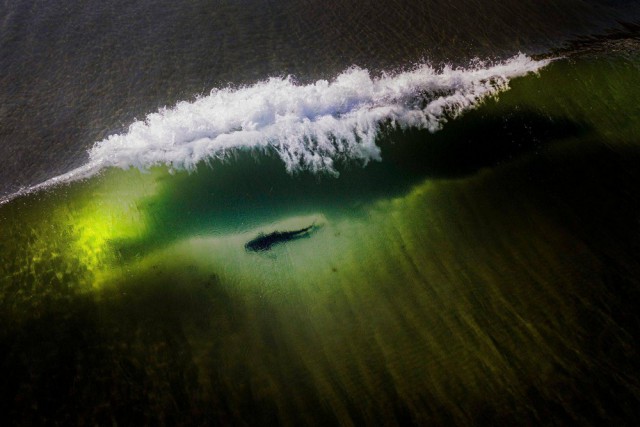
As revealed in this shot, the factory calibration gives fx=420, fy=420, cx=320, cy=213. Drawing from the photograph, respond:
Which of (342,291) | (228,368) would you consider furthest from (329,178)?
(228,368)

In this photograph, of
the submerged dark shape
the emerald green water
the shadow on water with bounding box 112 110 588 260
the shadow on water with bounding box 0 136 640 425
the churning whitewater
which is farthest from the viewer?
the churning whitewater

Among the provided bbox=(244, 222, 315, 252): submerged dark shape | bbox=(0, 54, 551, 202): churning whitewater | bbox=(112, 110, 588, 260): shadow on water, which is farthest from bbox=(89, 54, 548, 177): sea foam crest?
bbox=(244, 222, 315, 252): submerged dark shape

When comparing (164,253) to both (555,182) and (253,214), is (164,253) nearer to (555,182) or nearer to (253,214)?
(253,214)

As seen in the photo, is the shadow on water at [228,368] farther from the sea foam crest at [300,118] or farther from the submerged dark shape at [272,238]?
the sea foam crest at [300,118]

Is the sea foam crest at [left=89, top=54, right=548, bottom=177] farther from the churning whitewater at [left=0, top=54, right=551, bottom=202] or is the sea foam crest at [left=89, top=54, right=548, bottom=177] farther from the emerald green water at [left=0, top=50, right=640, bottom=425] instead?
the emerald green water at [left=0, top=50, right=640, bottom=425]

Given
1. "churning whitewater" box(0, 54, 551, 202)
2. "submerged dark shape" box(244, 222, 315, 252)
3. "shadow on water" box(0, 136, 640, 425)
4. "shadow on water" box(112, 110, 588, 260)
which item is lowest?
"shadow on water" box(0, 136, 640, 425)

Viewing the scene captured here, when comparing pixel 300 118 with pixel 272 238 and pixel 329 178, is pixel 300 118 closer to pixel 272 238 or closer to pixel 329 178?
pixel 329 178
